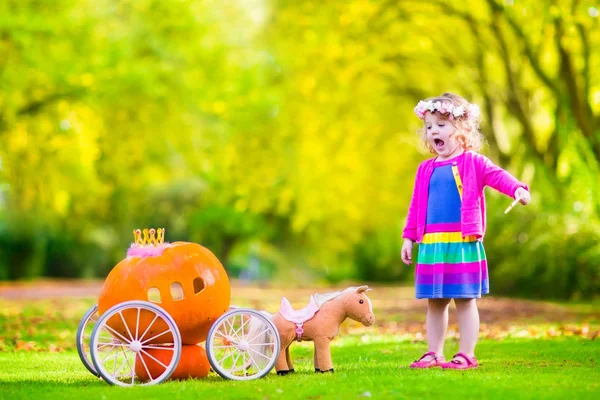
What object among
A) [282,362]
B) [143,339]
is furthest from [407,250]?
[143,339]

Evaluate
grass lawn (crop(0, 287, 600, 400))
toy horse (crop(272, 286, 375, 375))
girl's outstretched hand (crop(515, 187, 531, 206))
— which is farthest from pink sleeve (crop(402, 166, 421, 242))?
grass lawn (crop(0, 287, 600, 400))

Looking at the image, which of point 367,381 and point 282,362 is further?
point 282,362

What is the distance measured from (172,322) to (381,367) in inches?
68.0

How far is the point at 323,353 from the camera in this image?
20.2ft

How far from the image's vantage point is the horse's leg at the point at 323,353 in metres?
6.12

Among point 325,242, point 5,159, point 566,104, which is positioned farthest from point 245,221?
point 566,104

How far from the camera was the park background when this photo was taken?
485 inches

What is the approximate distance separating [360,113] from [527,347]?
13.3 metres

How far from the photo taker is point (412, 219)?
264 inches

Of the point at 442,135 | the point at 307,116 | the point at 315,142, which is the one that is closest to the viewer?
the point at 442,135

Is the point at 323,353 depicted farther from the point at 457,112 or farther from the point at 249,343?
the point at 457,112

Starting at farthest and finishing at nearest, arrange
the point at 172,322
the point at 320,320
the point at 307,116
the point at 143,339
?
the point at 307,116 → the point at 320,320 → the point at 143,339 → the point at 172,322

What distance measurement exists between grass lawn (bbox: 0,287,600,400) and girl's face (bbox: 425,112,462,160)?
63.4 inches

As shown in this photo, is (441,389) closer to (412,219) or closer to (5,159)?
(412,219)
